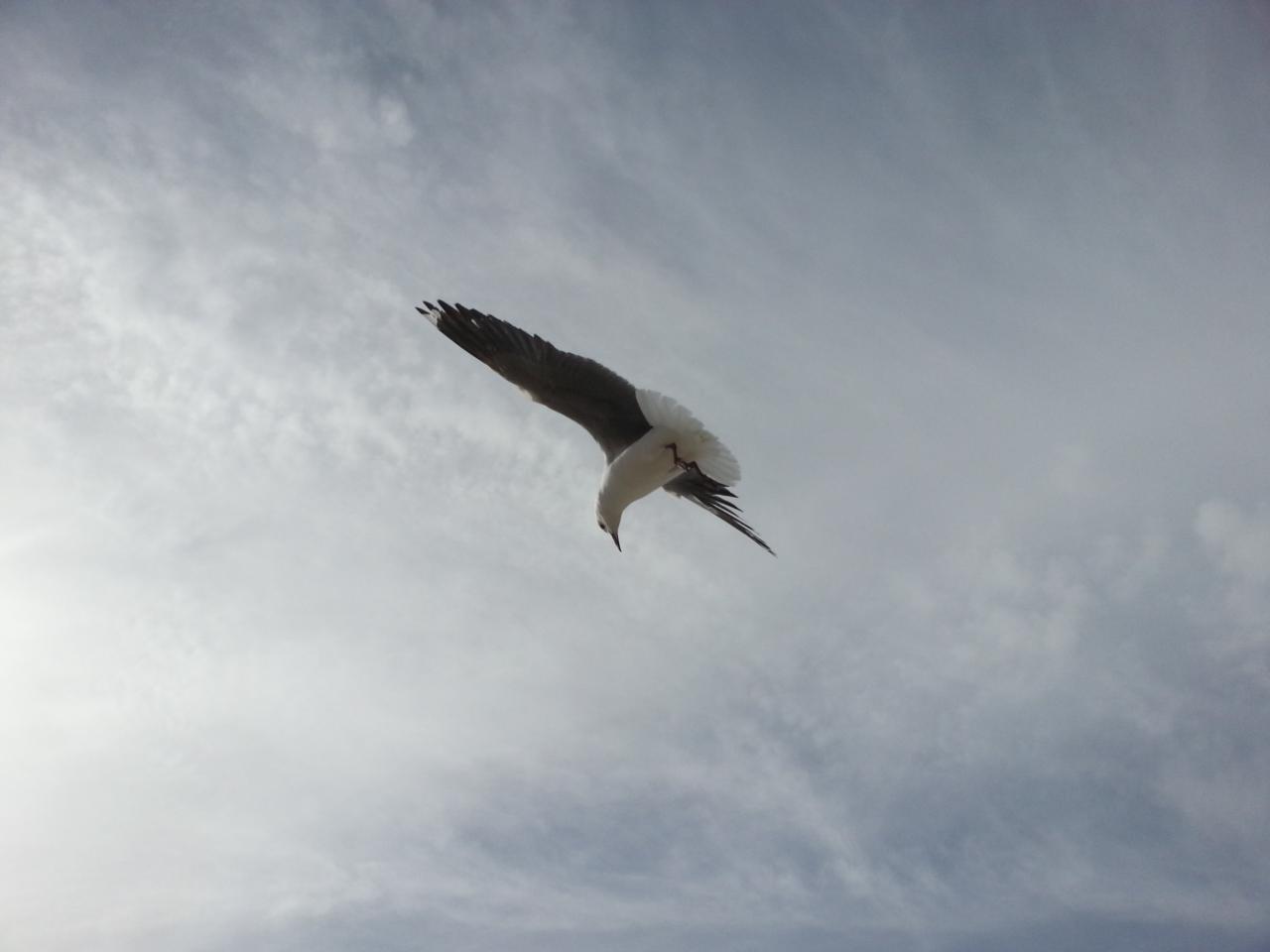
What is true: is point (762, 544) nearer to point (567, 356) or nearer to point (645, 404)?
point (645, 404)

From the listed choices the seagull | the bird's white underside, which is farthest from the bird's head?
the bird's white underside

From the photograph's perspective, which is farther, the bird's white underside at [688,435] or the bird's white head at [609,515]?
the bird's white head at [609,515]

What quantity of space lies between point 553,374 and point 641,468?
1.23m

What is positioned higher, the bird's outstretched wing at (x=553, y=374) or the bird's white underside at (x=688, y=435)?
the bird's outstretched wing at (x=553, y=374)

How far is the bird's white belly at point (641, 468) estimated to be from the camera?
31.0 ft

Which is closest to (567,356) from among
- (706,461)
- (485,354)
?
(485,354)

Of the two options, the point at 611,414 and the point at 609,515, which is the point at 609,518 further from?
the point at 611,414

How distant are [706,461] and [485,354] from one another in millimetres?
2309

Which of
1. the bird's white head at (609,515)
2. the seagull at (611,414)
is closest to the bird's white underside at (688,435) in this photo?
the seagull at (611,414)

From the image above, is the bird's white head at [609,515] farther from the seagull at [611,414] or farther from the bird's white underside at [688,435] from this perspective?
the bird's white underside at [688,435]

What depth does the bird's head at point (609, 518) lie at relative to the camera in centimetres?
1019

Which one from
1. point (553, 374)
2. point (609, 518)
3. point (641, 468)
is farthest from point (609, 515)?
point (553, 374)

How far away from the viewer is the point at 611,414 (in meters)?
10.1

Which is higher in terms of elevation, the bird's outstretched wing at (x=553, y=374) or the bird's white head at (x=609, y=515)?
the bird's outstretched wing at (x=553, y=374)
